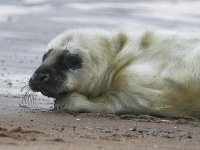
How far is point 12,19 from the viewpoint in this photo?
59.9 ft

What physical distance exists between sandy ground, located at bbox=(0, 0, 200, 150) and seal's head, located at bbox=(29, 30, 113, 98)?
0.31 meters

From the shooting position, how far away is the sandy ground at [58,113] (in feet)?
25.8

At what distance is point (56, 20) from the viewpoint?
18969mm

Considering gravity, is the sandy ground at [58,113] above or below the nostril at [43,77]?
below

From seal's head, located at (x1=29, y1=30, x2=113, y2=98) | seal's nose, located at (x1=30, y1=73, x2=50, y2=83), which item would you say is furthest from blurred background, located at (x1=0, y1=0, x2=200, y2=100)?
seal's nose, located at (x1=30, y1=73, x2=50, y2=83)

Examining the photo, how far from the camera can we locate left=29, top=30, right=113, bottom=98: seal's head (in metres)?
9.71

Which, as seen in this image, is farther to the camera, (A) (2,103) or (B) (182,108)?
(A) (2,103)

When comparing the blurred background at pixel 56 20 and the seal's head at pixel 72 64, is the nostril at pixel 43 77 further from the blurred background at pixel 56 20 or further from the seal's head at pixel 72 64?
the blurred background at pixel 56 20

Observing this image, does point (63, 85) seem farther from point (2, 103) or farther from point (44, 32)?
point (44, 32)

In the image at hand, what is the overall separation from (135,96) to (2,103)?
1518 millimetres

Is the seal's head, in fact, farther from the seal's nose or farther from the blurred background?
the blurred background

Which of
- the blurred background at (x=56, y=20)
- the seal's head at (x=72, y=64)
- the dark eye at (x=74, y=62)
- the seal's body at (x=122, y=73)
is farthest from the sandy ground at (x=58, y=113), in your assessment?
the dark eye at (x=74, y=62)

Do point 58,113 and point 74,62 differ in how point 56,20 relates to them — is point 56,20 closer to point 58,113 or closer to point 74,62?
point 74,62

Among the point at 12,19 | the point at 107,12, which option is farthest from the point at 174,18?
the point at 12,19
